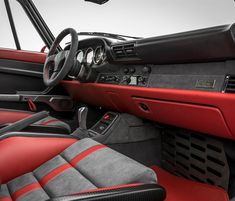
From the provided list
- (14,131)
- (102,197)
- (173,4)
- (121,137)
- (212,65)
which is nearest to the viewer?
(102,197)

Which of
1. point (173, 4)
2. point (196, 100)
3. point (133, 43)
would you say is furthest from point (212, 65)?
point (173, 4)

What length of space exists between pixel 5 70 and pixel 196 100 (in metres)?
1.79

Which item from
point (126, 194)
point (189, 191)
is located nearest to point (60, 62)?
point (189, 191)

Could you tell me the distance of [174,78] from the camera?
132 cm

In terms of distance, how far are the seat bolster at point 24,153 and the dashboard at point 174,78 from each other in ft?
1.74

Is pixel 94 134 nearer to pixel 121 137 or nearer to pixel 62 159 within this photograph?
pixel 121 137

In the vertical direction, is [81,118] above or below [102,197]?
below

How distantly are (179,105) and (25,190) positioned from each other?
2.32 ft

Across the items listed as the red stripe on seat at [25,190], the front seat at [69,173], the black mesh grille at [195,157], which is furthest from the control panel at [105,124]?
the red stripe on seat at [25,190]

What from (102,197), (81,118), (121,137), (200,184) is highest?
(102,197)

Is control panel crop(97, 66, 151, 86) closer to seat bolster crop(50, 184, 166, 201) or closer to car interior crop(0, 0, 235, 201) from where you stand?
car interior crop(0, 0, 235, 201)

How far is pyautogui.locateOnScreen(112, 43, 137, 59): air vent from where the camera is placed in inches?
59.8

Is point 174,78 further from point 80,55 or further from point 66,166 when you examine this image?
point 80,55

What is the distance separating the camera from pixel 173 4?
2600 millimetres
